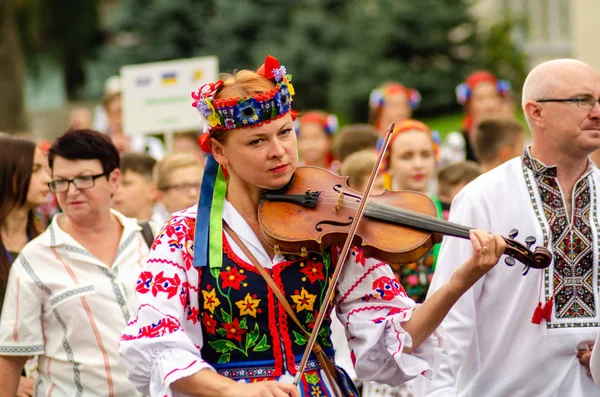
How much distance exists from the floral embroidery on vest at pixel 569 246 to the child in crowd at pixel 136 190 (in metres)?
3.13

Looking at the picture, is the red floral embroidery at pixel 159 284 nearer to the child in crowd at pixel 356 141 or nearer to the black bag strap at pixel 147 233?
the black bag strap at pixel 147 233

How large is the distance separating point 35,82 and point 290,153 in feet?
79.7

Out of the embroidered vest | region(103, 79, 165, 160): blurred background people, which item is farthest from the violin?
region(103, 79, 165, 160): blurred background people

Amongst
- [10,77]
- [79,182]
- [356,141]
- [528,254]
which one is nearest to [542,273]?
[528,254]

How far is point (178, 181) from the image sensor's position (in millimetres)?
7102

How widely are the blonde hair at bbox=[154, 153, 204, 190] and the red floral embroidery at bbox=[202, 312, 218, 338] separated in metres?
3.24

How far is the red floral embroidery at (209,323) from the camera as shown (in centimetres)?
398

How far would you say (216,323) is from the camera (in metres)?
3.98

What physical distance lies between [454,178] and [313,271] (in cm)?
353

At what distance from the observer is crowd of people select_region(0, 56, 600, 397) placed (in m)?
3.97

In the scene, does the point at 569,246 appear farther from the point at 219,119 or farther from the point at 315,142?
the point at 315,142

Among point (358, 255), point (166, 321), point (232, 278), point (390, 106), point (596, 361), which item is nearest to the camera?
point (166, 321)

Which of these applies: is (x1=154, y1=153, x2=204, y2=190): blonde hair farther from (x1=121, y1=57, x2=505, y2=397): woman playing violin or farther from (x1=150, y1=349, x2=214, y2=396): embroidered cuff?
(x1=150, y1=349, x2=214, y2=396): embroidered cuff

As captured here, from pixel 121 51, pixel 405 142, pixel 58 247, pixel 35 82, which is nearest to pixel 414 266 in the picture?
pixel 405 142
